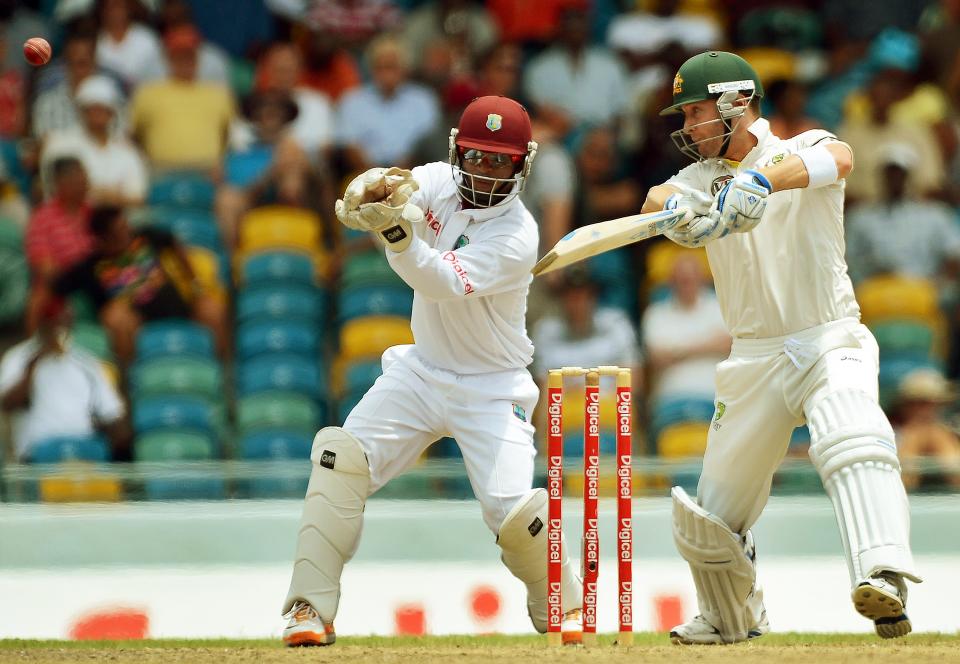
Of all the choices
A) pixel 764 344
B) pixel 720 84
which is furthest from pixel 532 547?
pixel 720 84

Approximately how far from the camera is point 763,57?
32.6ft

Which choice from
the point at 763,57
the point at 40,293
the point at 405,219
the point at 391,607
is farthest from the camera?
the point at 763,57

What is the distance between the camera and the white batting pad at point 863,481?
4.91 meters

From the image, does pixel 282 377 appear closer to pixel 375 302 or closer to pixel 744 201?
pixel 375 302

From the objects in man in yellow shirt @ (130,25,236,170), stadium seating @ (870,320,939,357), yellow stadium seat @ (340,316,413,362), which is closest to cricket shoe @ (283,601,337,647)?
yellow stadium seat @ (340,316,413,362)

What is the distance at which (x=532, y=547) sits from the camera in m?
5.56

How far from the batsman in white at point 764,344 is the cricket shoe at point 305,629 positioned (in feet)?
3.87

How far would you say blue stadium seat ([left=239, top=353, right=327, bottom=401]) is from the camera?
8.52m

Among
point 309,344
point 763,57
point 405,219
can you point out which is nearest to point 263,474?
point 309,344

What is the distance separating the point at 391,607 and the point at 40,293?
275cm

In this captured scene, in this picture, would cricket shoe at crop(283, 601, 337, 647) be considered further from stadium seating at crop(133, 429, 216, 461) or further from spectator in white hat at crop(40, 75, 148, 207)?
spectator in white hat at crop(40, 75, 148, 207)

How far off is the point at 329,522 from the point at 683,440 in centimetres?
310

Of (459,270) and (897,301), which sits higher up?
(897,301)

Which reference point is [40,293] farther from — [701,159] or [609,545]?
[701,159]
